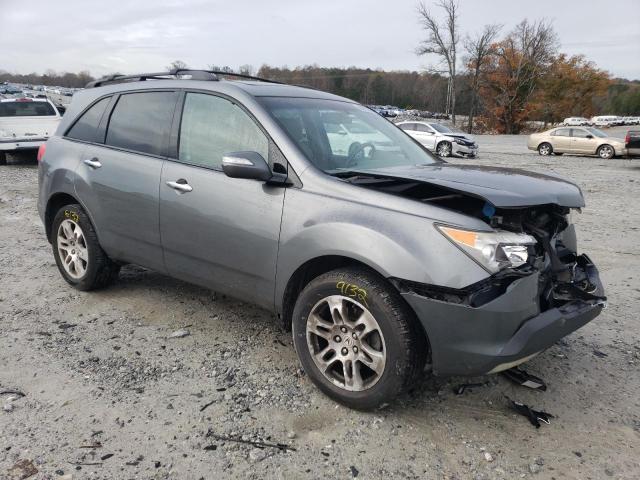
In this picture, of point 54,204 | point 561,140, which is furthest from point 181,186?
point 561,140

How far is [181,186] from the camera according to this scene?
140 inches

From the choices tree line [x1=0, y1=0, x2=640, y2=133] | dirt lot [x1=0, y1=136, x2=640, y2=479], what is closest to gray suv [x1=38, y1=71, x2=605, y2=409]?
dirt lot [x1=0, y1=136, x2=640, y2=479]

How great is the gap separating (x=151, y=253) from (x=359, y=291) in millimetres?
1892

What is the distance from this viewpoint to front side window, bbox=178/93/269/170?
339 centimetres

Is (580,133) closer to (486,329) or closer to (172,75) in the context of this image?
(172,75)

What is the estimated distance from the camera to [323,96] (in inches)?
162

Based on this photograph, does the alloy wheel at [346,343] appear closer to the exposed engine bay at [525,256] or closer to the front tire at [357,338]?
the front tire at [357,338]

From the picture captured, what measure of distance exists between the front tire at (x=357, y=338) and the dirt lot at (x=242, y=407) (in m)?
0.18

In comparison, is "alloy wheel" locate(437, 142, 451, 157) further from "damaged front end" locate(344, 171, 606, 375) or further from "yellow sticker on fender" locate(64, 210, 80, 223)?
"damaged front end" locate(344, 171, 606, 375)

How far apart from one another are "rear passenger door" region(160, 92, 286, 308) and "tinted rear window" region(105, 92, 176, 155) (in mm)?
166

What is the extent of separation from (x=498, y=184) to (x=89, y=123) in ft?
11.4

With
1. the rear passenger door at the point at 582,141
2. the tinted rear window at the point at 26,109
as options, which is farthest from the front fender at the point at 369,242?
the rear passenger door at the point at 582,141

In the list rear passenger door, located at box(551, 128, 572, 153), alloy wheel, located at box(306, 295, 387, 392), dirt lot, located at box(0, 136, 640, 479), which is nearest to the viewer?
dirt lot, located at box(0, 136, 640, 479)

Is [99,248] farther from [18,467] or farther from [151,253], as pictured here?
[18,467]
